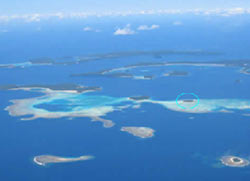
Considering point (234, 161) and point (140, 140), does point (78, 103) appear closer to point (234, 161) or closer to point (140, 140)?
point (140, 140)

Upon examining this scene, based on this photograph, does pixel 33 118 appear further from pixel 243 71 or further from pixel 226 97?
pixel 243 71

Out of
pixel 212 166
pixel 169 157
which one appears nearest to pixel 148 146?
pixel 169 157

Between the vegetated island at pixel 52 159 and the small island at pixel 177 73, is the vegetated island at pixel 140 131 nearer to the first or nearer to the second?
the vegetated island at pixel 52 159

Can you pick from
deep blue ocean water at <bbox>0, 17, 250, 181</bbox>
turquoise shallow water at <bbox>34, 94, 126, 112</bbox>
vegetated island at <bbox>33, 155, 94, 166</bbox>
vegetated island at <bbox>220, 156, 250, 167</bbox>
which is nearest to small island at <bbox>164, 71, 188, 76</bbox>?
deep blue ocean water at <bbox>0, 17, 250, 181</bbox>

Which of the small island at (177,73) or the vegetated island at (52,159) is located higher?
the small island at (177,73)

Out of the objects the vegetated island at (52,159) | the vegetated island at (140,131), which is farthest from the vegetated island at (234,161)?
the vegetated island at (52,159)

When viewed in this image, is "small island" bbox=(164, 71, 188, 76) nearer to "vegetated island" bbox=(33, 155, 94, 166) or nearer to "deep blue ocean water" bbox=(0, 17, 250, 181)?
"deep blue ocean water" bbox=(0, 17, 250, 181)
